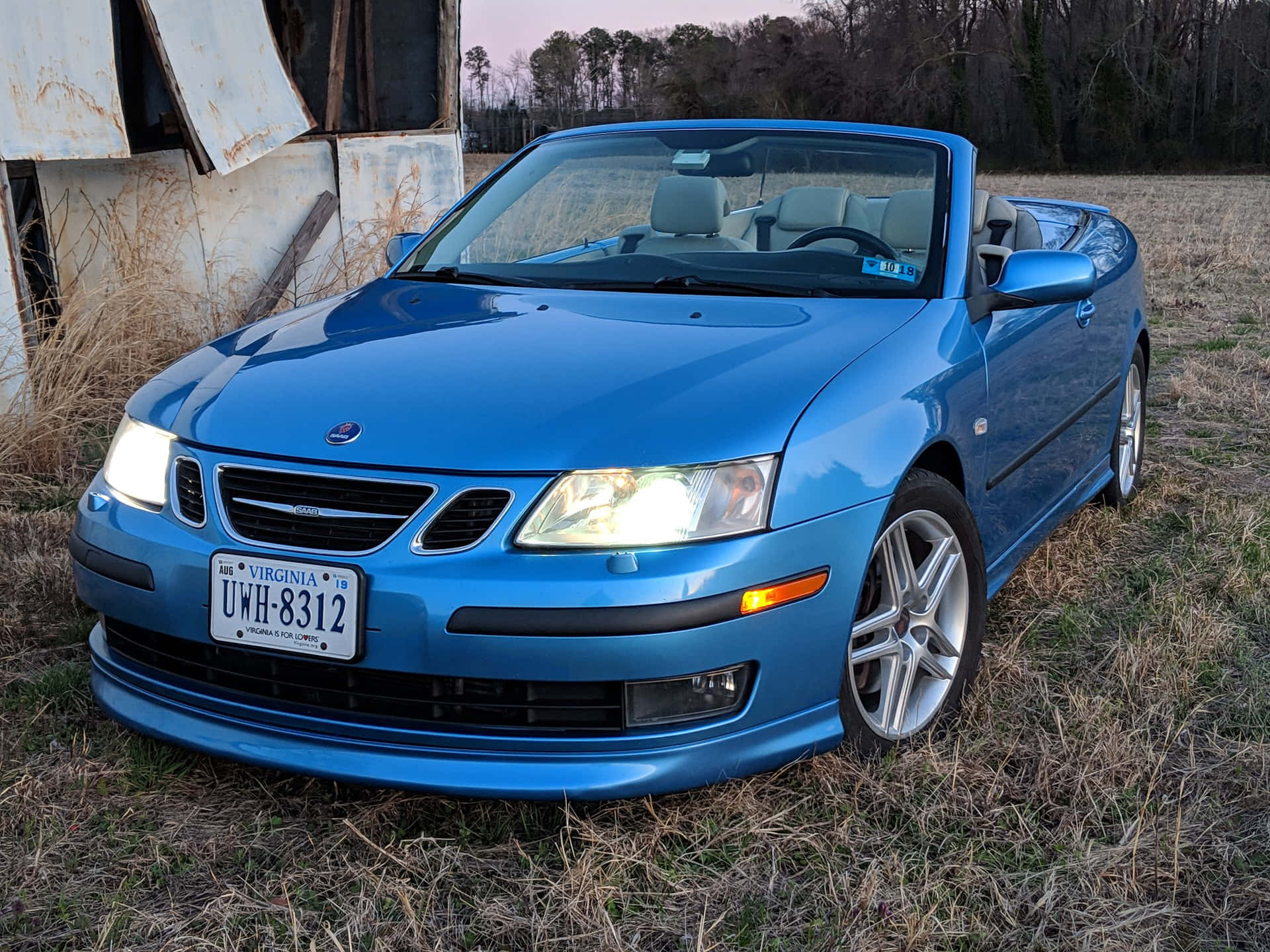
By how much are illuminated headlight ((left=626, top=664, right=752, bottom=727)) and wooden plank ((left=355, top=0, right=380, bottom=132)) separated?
24.4 feet

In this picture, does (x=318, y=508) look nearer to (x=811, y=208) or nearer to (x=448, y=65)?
(x=811, y=208)

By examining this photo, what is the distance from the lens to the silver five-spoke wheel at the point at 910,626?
2.53 meters

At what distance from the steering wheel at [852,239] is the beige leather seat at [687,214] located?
6.8 inches

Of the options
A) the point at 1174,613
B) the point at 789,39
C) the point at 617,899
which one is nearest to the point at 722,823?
the point at 617,899

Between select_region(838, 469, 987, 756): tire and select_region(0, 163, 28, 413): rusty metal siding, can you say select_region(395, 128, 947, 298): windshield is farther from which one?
select_region(0, 163, 28, 413): rusty metal siding

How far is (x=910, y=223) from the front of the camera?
317cm

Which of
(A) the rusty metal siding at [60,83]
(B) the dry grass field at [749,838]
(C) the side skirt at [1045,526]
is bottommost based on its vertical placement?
(B) the dry grass field at [749,838]

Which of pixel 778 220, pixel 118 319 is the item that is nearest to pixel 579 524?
pixel 778 220

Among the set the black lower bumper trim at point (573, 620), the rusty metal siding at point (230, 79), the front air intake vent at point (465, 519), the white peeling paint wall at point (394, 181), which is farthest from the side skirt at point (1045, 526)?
the white peeling paint wall at point (394, 181)

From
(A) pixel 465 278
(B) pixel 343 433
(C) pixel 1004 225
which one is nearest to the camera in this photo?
(B) pixel 343 433

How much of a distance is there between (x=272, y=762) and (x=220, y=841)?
0.76 feet

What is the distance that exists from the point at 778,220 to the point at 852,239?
37 centimetres

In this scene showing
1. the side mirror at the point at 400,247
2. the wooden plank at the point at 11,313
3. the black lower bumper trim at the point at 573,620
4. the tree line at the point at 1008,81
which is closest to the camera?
the black lower bumper trim at the point at 573,620

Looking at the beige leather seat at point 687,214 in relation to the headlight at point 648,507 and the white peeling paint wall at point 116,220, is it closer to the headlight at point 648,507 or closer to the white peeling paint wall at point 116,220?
the headlight at point 648,507
